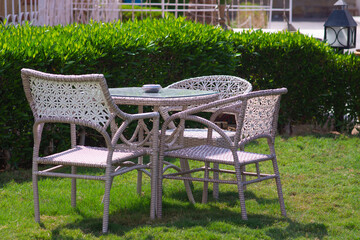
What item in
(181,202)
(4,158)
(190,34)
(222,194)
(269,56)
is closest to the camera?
(181,202)

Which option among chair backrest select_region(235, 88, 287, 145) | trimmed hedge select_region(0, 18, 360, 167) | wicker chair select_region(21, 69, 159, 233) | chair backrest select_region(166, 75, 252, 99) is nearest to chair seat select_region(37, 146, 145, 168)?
wicker chair select_region(21, 69, 159, 233)

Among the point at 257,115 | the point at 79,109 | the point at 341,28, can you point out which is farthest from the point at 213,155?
the point at 341,28

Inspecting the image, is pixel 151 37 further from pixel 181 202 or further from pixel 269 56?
pixel 181 202

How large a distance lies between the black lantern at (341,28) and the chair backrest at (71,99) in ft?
15.9

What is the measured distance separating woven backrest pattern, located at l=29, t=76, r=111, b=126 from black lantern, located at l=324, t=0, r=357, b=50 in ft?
15.9

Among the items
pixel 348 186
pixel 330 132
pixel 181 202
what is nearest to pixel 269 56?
pixel 330 132

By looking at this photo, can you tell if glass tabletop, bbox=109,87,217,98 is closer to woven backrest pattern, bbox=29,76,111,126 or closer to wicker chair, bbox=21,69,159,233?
wicker chair, bbox=21,69,159,233

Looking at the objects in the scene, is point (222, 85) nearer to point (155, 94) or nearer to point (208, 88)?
point (208, 88)

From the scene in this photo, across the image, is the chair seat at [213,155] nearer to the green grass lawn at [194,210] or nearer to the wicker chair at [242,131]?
the wicker chair at [242,131]

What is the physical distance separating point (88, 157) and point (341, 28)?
496cm

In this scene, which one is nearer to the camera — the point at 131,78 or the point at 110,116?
the point at 110,116

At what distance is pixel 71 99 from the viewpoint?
12.7 feet

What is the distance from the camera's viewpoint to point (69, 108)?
3.88 metres

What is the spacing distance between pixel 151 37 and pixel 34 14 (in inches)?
164
